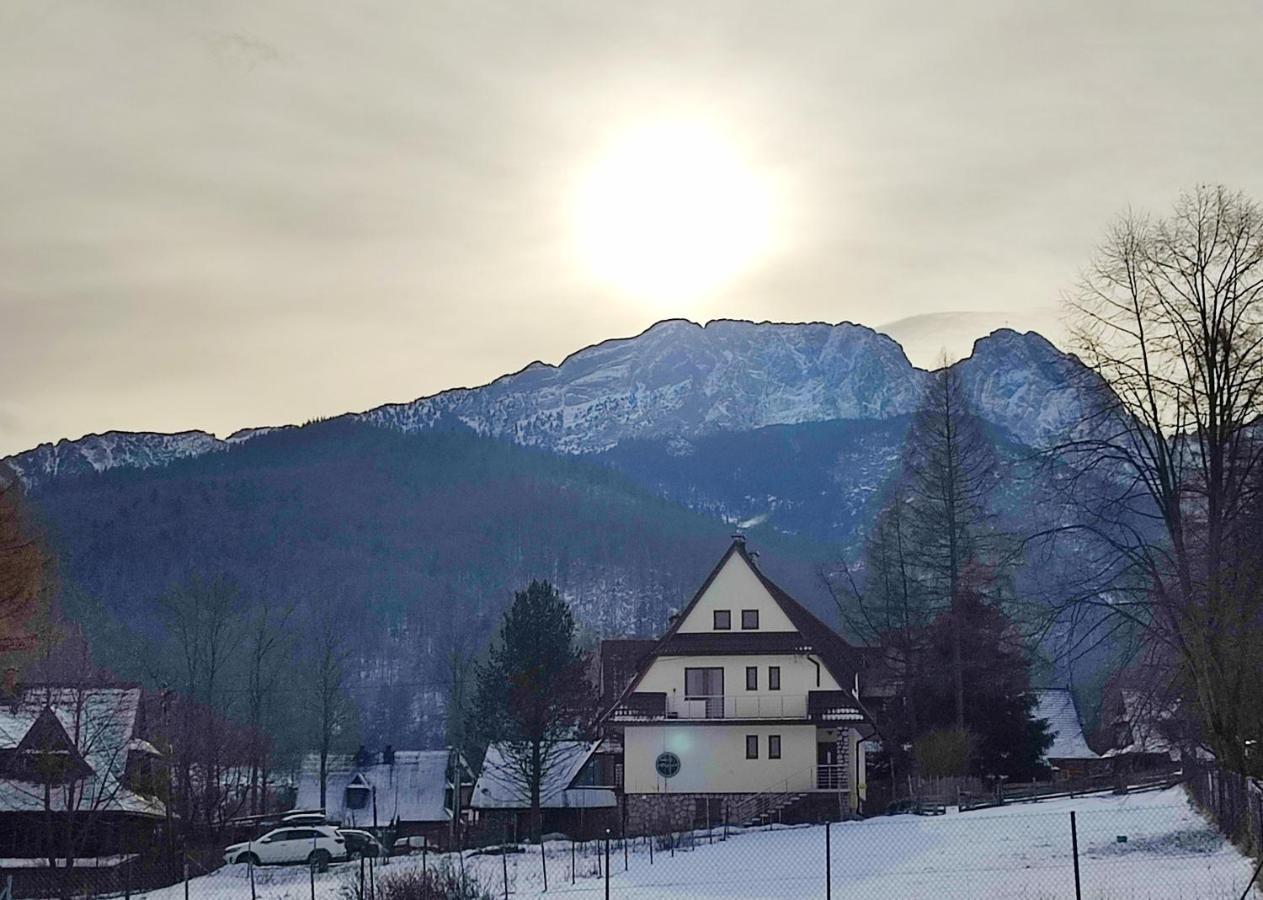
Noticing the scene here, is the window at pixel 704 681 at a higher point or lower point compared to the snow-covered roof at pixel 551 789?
higher

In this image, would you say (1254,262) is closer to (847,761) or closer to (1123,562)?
(1123,562)

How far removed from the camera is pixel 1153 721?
32.4 m

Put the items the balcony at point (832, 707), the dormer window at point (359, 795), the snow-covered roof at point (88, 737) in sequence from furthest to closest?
the dormer window at point (359, 795), the balcony at point (832, 707), the snow-covered roof at point (88, 737)

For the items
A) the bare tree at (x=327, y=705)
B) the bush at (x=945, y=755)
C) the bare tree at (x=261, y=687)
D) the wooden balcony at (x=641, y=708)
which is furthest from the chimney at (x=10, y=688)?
the bush at (x=945, y=755)

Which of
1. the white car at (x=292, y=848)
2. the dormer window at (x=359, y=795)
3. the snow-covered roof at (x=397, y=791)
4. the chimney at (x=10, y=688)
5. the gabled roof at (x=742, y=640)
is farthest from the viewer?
the dormer window at (x=359, y=795)

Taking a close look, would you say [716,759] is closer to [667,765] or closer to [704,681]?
[667,765]

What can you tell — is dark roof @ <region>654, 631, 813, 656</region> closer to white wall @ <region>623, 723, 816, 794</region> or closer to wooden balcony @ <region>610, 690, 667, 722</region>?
wooden balcony @ <region>610, 690, 667, 722</region>

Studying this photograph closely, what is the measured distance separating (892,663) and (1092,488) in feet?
109

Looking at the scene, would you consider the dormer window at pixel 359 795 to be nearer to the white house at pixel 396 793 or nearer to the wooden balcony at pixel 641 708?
the white house at pixel 396 793

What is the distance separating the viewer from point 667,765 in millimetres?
53594

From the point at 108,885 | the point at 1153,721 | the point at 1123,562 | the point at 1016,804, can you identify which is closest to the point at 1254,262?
the point at 1123,562

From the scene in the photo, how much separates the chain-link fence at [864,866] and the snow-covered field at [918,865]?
59mm

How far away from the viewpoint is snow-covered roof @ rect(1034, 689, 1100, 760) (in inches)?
3078

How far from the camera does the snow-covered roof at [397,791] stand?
7369cm
